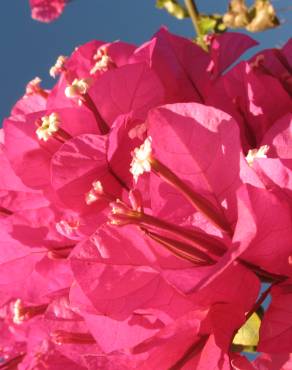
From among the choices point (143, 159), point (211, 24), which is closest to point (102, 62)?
point (143, 159)

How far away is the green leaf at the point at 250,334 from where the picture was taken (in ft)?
1.59

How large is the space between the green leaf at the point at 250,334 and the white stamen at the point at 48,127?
210 mm

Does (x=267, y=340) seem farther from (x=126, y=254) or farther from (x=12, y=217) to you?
(x=12, y=217)

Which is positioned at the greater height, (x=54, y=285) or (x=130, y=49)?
(x=130, y=49)

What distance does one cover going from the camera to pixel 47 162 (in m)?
0.50

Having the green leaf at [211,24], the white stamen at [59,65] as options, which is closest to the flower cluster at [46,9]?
the green leaf at [211,24]

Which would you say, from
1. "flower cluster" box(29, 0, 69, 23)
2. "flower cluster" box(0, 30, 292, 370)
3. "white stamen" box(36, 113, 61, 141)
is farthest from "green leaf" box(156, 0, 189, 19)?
"white stamen" box(36, 113, 61, 141)

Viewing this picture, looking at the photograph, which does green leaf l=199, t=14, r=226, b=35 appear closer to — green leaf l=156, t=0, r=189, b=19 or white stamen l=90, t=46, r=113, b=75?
green leaf l=156, t=0, r=189, b=19

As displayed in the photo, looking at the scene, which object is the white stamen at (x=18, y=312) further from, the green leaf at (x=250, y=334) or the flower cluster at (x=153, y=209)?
the green leaf at (x=250, y=334)

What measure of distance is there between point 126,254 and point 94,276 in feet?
0.08

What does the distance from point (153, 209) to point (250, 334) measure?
15 cm

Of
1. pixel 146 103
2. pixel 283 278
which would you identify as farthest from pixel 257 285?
pixel 146 103

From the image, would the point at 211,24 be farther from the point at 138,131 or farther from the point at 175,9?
the point at 138,131

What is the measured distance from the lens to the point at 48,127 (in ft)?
1.52
